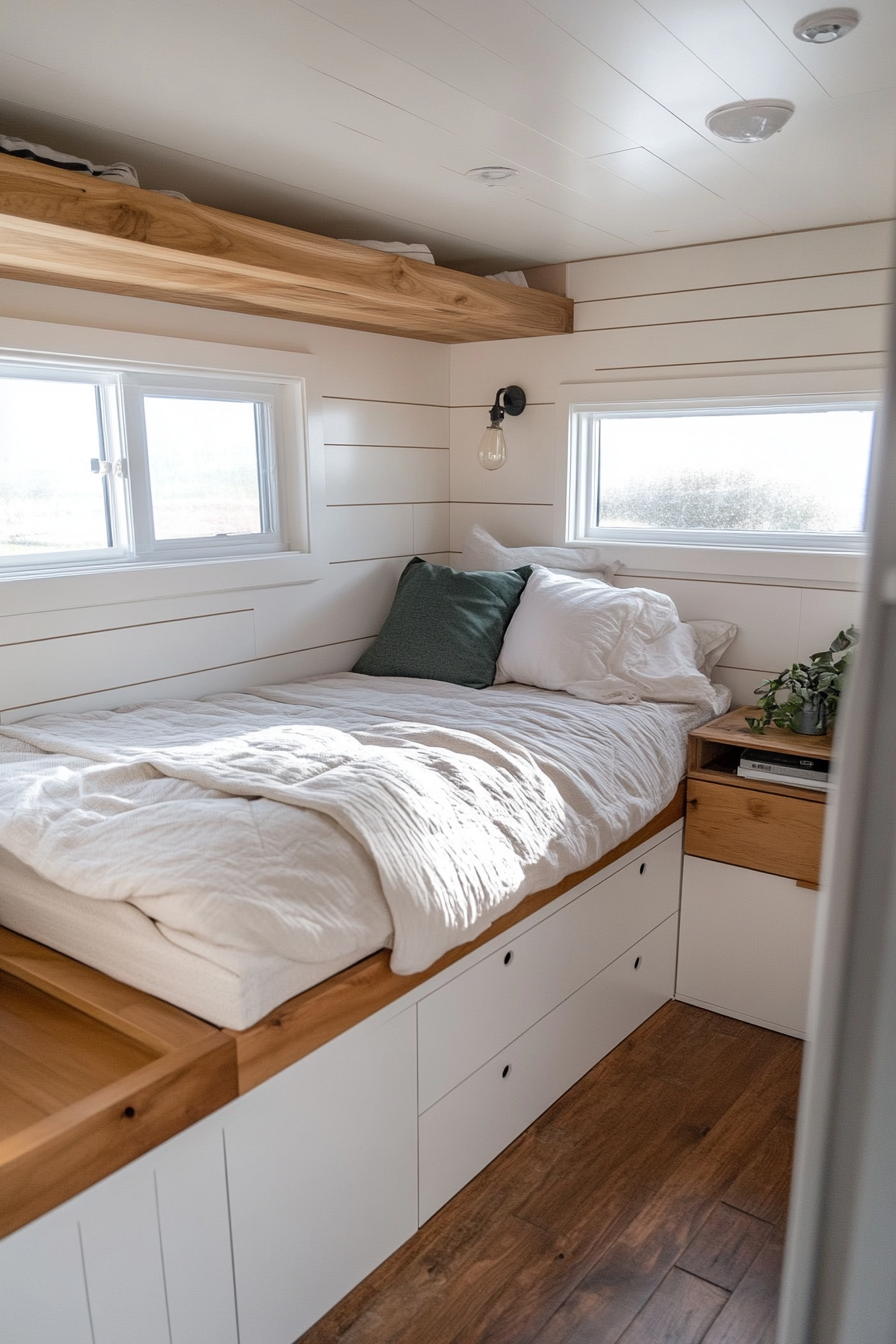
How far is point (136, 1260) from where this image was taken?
53.0 inches

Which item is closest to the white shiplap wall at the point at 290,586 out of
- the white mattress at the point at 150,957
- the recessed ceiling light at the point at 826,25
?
the white mattress at the point at 150,957

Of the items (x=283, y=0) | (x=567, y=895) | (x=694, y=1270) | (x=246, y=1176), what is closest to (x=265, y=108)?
(x=283, y=0)

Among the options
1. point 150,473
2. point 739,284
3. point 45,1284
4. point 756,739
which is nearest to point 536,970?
point 756,739

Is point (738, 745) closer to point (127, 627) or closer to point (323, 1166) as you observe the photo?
Answer: point (323, 1166)

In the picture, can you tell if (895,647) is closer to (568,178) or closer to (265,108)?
(265,108)

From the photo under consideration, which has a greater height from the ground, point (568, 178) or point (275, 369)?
point (568, 178)

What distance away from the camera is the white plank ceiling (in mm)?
1480

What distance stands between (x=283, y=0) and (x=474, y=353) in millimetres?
2129

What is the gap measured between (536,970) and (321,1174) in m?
0.69

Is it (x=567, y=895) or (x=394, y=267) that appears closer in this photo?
(x=567, y=895)

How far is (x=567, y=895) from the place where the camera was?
2217mm

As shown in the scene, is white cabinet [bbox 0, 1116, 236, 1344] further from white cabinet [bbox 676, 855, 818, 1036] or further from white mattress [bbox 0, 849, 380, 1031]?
white cabinet [bbox 676, 855, 818, 1036]

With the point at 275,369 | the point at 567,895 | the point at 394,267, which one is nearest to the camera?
the point at 567,895

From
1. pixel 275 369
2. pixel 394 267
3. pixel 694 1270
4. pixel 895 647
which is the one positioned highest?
pixel 394 267
